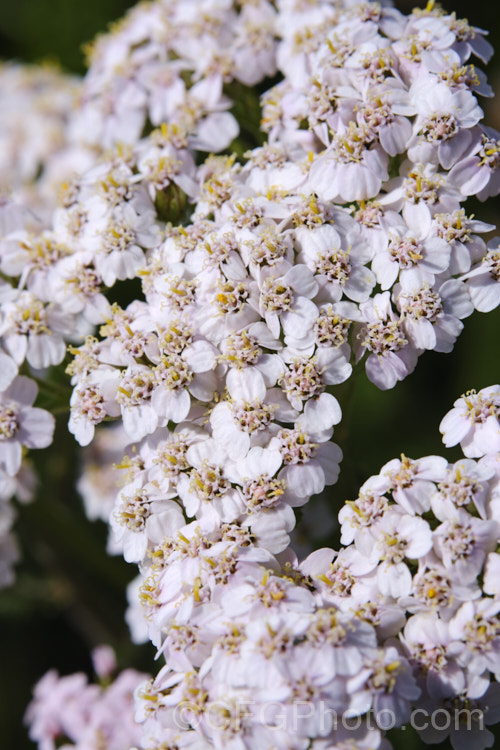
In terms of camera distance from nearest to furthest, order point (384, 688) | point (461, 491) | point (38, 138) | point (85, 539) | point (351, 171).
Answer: point (384, 688), point (461, 491), point (351, 171), point (85, 539), point (38, 138)

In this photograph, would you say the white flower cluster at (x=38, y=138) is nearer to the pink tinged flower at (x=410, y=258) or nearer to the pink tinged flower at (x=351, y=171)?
the pink tinged flower at (x=351, y=171)

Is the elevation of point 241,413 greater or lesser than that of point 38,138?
lesser

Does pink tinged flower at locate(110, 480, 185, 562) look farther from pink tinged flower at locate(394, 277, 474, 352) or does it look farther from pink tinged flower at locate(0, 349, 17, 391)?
pink tinged flower at locate(394, 277, 474, 352)

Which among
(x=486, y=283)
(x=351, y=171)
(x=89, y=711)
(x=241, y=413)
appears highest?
(x=351, y=171)

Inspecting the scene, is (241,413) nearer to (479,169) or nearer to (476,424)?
(476,424)

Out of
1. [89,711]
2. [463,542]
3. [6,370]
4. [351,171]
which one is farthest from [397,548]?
[89,711]

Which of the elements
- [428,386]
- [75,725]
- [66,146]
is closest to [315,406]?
[75,725]

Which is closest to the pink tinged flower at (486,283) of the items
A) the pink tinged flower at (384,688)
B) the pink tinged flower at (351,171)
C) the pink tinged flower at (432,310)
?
the pink tinged flower at (432,310)
